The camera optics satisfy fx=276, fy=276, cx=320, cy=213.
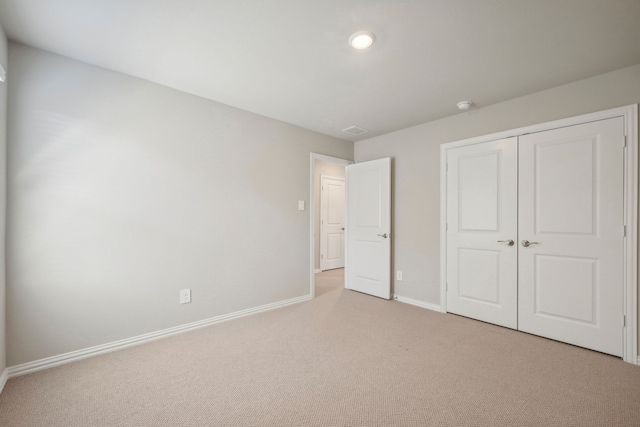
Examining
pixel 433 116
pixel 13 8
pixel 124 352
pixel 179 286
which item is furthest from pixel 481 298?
pixel 13 8

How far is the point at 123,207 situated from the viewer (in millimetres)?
2406

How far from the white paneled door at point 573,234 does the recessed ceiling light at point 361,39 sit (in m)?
1.97

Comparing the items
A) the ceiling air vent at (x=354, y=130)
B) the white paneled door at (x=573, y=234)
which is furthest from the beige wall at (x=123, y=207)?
the white paneled door at (x=573, y=234)

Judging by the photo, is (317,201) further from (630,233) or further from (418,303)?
(630,233)

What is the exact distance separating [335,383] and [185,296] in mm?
1721

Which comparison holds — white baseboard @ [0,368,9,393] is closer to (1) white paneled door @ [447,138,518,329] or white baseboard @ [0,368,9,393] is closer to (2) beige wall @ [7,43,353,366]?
(2) beige wall @ [7,43,353,366]

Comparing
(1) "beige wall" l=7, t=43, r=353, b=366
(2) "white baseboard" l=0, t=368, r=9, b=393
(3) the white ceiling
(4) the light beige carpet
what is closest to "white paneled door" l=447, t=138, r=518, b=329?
(4) the light beige carpet

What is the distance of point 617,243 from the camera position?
2293 mm

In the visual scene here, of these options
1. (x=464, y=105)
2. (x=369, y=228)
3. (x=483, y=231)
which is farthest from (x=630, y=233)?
(x=369, y=228)

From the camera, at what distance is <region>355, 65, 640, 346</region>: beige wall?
254 centimetres

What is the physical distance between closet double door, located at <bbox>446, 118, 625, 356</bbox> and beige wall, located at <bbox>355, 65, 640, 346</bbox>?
182 mm

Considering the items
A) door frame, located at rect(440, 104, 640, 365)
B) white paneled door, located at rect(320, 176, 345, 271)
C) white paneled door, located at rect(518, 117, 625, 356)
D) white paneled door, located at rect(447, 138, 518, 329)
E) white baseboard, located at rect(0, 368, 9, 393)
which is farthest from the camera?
white paneled door, located at rect(320, 176, 345, 271)

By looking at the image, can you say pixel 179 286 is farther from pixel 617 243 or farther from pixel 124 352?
pixel 617 243

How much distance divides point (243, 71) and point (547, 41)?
89.6 inches
